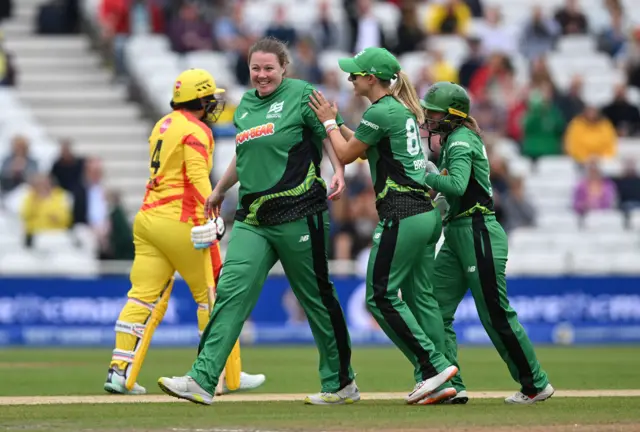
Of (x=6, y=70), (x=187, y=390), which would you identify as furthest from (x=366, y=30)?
(x=187, y=390)

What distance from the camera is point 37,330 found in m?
19.1

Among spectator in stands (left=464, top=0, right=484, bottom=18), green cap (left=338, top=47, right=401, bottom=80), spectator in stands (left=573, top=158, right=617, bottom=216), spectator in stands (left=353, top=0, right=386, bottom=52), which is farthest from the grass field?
spectator in stands (left=464, top=0, right=484, bottom=18)

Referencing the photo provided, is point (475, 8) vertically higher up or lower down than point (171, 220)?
higher up

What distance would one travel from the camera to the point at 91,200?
68.2ft

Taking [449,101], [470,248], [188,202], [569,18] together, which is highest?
[569,18]

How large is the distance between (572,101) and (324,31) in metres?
4.44

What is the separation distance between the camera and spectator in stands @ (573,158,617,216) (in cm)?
2253

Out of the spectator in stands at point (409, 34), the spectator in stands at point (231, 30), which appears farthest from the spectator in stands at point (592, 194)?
the spectator in stands at point (231, 30)

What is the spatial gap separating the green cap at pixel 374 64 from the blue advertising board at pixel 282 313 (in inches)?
387

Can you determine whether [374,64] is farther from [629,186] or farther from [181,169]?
[629,186]

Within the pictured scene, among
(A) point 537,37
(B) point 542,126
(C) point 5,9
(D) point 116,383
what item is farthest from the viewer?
(A) point 537,37

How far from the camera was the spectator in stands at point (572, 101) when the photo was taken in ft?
80.4

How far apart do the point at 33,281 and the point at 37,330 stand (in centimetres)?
66

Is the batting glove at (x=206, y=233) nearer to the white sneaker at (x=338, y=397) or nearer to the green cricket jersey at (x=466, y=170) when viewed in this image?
the white sneaker at (x=338, y=397)
